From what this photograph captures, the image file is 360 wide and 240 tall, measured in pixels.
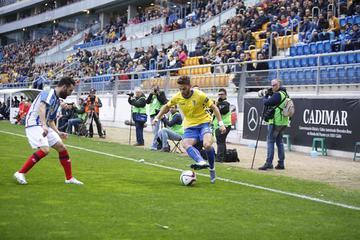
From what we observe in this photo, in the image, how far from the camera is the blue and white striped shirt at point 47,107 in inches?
395

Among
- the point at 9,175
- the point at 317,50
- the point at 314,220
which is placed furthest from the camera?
the point at 317,50

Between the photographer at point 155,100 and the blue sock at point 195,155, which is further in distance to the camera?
the photographer at point 155,100

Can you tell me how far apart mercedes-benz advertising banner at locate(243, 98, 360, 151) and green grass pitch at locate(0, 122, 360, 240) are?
5283 millimetres

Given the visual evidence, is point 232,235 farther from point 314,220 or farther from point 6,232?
point 6,232

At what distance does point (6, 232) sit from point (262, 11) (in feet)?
81.3

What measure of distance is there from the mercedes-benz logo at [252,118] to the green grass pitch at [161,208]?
848 cm

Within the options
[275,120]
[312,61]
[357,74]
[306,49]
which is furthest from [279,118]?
[306,49]

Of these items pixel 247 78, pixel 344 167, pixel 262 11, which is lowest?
pixel 344 167

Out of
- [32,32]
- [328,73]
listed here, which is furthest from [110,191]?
[32,32]

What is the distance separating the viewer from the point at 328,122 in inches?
691

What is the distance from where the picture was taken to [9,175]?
11.1m

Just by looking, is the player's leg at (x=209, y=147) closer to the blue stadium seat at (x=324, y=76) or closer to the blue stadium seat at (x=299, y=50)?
the blue stadium seat at (x=324, y=76)

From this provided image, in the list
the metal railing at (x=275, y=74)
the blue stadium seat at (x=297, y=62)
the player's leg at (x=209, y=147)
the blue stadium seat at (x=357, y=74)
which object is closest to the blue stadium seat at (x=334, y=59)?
the metal railing at (x=275, y=74)

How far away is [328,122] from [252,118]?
4.16 metres
